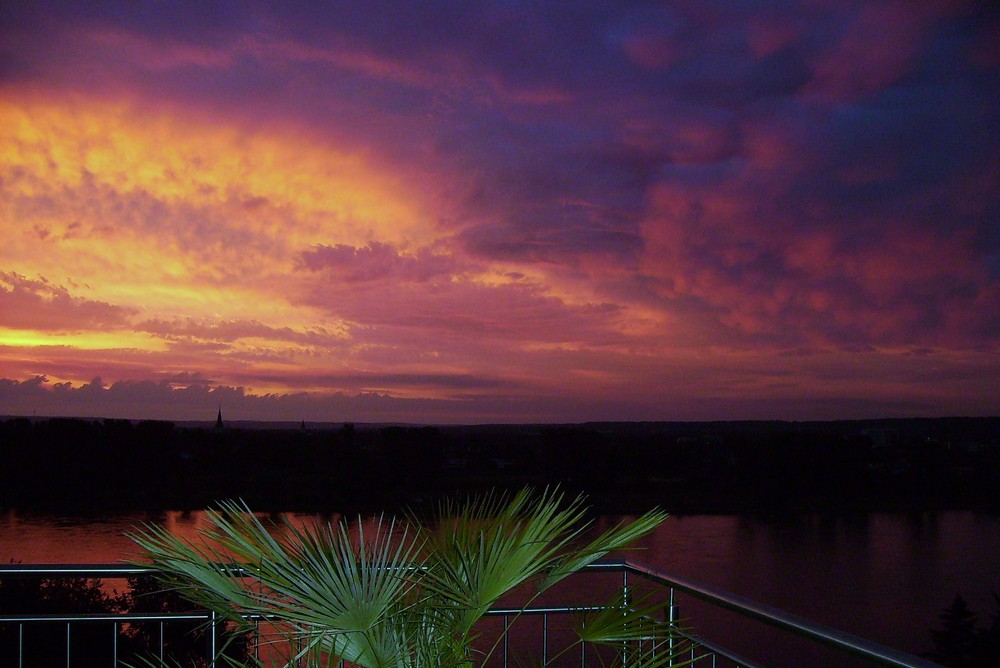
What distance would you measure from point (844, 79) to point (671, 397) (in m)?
13.5

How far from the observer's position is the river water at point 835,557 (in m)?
30.0

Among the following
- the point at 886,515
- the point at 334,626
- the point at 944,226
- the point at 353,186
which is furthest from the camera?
the point at 886,515

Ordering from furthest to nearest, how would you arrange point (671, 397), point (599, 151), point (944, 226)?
point (671, 397) < point (944, 226) < point (599, 151)

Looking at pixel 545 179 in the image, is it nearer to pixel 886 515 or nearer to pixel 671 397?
pixel 671 397

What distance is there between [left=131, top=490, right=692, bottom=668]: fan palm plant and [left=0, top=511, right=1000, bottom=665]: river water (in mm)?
28309

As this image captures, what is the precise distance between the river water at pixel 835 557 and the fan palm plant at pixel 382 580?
→ 92.9 ft

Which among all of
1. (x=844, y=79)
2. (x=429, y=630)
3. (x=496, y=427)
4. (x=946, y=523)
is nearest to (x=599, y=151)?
(x=844, y=79)

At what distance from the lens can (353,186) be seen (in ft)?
37.2

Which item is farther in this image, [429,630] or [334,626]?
[429,630]

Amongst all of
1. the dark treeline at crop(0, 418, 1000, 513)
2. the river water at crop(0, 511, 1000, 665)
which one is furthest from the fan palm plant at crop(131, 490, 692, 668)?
the river water at crop(0, 511, 1000, 665)

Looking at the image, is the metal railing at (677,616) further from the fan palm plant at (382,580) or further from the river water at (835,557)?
the river water at (835,557)

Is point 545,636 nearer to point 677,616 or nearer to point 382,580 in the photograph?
point 677,616

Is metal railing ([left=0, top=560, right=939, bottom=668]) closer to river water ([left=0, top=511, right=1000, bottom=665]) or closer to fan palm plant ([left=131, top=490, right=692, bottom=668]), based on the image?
fan palm plant ([left=131, top=490, right=692, bottom=668])

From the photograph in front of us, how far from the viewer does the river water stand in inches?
1182
